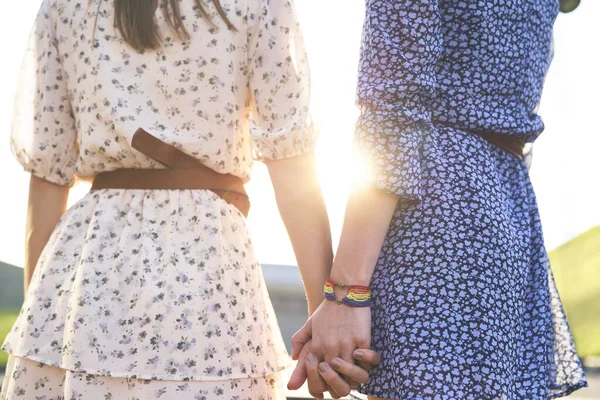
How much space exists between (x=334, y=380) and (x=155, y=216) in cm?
46

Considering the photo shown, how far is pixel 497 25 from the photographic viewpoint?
43.1 inches

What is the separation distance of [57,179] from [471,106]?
34.9 inches

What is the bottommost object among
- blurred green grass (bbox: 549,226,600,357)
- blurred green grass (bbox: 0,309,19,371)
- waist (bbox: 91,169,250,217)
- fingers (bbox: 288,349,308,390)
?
blurred green grass (bbox: 0,309,19,371)

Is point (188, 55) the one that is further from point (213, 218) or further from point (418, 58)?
point (418, 58)

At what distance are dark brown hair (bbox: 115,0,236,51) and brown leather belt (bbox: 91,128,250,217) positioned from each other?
18cm

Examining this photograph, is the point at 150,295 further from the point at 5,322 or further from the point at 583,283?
the point at 583,283

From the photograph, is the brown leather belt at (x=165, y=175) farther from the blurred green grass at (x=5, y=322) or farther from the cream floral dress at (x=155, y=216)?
the blurred green grass at (x=5, y=322)

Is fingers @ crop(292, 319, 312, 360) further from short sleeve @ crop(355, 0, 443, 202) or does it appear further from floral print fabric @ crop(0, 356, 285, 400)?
short sleeve @ crop(355, 0, 443, 202)

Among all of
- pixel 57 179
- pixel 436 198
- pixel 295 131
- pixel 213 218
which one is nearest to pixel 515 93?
pixel 436 198

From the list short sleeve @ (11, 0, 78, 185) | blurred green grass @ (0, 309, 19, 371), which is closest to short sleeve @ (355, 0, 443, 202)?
short sleeve @ (11, 0, 78, 185)

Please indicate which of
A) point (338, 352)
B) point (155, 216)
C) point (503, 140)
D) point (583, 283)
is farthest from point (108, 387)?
point (583, 283)

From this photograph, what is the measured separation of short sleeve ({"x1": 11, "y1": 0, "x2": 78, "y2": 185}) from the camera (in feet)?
4.63

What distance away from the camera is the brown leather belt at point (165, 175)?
4.06ft

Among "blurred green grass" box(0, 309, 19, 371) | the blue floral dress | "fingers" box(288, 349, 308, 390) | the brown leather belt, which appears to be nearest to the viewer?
the blue floral dress
